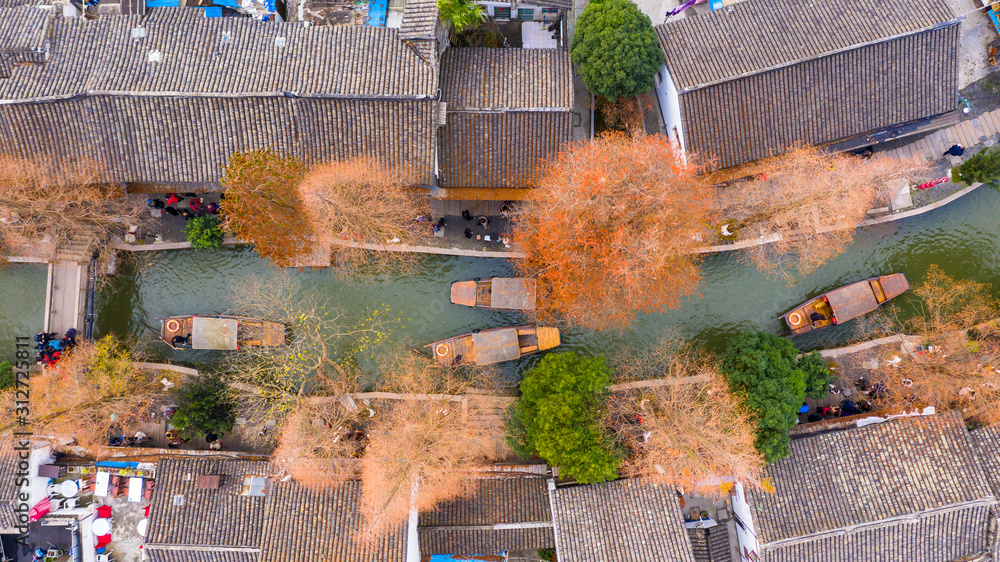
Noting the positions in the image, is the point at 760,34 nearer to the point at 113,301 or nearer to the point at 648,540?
the point at 648,540

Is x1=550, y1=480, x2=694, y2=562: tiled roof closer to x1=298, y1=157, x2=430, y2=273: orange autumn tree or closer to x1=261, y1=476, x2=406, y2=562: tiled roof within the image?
x1=261, y1=476, x2=406, y2=562: tiled roof

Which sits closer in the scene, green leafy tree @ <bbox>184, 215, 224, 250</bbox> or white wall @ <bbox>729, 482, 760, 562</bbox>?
white wall @ <bbox>729, 482, 760, 562</bbox>

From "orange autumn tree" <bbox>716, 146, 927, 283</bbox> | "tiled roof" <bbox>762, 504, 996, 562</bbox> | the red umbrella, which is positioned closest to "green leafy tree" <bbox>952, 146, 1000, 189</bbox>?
"orange autumn tree" <bbox>716, 146, 927, 283</bbox>

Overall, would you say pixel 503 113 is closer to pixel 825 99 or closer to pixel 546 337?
pixel 546 337

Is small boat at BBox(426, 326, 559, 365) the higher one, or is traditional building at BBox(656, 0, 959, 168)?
traditional building at BBox(656, 0, 959, 168)

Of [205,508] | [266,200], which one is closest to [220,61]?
[266,200]

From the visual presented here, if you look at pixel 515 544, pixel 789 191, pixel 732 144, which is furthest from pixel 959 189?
pixel 515 544
